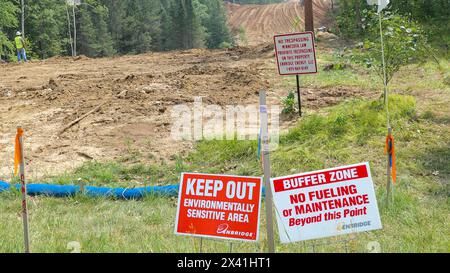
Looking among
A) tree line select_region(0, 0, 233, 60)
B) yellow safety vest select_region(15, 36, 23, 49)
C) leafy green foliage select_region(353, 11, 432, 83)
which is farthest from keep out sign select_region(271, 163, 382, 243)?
tree line select_region(0, 0, 233, 60)

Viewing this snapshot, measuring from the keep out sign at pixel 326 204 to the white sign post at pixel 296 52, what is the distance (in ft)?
19.5

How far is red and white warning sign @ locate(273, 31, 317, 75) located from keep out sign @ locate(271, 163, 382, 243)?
594 centimetres

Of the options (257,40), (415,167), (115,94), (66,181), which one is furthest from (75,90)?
(257,40)

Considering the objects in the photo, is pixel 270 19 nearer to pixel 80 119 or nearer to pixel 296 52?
pixel 80 119

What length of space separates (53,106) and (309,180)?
33.1 feet

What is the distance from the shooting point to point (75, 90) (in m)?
13.9

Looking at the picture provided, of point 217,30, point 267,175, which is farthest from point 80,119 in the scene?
point 217,30

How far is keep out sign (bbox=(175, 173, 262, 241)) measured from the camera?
3623mm

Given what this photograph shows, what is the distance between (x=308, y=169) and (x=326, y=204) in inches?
145

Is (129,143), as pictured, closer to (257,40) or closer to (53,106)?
(53,106)

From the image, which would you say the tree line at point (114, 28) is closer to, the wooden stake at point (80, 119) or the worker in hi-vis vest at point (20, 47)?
the worker in hi-vis vest at point (20, 47)

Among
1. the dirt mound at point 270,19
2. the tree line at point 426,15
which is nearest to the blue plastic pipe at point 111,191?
the tree line at point 426,15

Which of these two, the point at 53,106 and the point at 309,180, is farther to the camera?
the point at 53,106

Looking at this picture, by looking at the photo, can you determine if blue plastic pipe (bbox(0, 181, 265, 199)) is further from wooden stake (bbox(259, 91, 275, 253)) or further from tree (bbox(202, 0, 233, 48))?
tree (bbox(202, 0, 233, 48))
